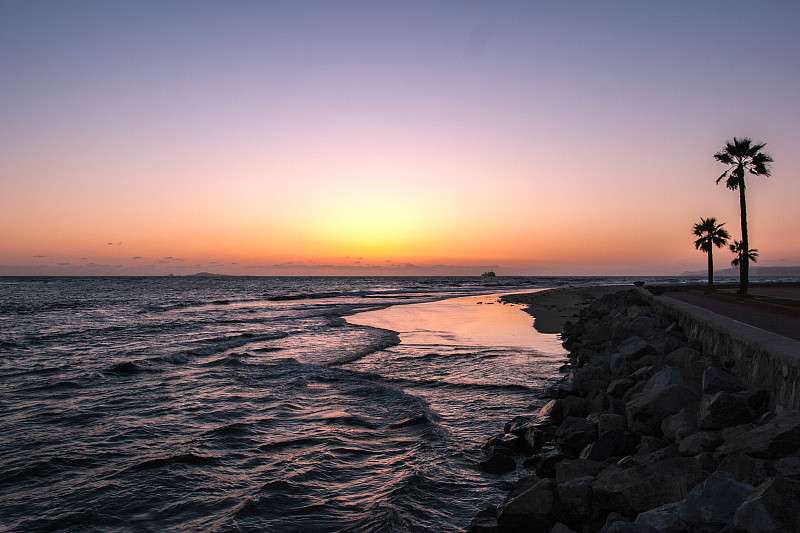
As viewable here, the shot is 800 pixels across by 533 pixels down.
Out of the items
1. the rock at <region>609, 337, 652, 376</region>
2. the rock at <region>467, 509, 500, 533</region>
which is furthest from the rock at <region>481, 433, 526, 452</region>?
the rock at <region>609, 337, 652, 376</region>

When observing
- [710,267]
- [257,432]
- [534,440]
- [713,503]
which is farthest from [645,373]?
[710,267]

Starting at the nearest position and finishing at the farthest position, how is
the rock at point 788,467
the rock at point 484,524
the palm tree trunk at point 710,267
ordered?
1. the rock at point 788,467
2. the rock at point 484,524
3. the palm tree trunk at point 710,267

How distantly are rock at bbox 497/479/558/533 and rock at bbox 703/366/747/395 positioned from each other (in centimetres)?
368

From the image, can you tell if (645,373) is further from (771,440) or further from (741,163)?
(741,163)

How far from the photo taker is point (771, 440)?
518 cm

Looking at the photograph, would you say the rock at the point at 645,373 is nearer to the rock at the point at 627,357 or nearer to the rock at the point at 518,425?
the rock at the point at 627,357

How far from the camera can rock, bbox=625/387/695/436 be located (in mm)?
7410

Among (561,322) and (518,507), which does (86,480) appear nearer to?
(518,507)

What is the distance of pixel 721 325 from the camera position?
10281mm

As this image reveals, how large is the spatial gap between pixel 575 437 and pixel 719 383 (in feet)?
7.73

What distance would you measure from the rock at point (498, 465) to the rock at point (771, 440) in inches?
123

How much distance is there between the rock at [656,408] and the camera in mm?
7410

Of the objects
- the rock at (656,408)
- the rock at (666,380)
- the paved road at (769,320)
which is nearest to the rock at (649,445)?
the rock at (656,408)

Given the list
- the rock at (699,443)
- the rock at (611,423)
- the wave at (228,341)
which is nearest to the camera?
the rock at (699,443)
